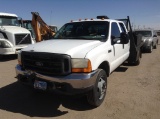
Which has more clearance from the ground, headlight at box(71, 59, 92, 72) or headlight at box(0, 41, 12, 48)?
headlight at box(0, 41, 12, 48)

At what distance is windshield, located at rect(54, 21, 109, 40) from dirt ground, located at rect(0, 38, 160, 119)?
61.5 inches

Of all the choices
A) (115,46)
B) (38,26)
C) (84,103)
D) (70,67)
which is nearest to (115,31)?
(115,46)

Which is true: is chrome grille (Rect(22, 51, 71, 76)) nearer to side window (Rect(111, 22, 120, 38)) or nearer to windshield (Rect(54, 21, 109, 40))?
windshield (Rect(54, 21, 109, 40))

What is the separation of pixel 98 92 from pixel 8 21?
893cm

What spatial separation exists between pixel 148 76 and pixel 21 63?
4.54 meters

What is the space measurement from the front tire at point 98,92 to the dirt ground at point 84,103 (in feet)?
0.52

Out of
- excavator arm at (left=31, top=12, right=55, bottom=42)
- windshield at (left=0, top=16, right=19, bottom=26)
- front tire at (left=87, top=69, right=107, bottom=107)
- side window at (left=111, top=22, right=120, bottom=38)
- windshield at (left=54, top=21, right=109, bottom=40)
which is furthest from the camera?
excavator arm at (left=31, top=12, right=55, bottom=42)

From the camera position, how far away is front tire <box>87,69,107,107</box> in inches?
164

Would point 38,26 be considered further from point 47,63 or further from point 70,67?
point 70,67

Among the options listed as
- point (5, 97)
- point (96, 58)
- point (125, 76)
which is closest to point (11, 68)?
point (5, 97)

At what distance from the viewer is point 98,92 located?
14.5 feet

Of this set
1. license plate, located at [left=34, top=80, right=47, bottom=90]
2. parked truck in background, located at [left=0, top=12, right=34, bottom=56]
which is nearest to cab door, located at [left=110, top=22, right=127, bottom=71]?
license plate, located at [left=34, top=80, right=47, bottom=90]

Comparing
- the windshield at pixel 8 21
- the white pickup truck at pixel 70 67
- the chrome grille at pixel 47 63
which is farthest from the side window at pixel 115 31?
the windshield at pixel 8 21

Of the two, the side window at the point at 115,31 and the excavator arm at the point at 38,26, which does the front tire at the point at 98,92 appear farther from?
the excavator arm at the point at 38,26
